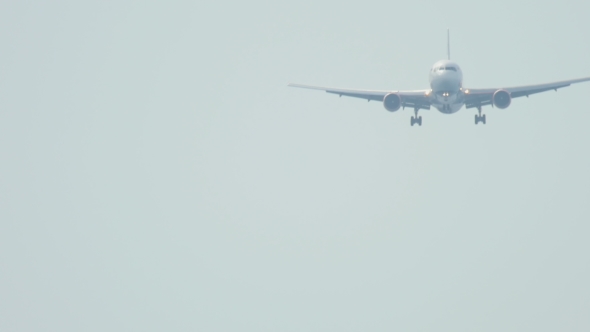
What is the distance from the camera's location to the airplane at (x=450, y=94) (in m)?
65.5

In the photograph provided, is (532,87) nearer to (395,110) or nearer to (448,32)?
(395,110)

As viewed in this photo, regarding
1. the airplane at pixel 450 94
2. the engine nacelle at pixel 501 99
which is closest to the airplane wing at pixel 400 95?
the airplane at pixel 450 94

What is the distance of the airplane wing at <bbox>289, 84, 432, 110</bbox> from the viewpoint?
67125mm

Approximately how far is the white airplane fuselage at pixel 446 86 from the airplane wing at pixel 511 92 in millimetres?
692

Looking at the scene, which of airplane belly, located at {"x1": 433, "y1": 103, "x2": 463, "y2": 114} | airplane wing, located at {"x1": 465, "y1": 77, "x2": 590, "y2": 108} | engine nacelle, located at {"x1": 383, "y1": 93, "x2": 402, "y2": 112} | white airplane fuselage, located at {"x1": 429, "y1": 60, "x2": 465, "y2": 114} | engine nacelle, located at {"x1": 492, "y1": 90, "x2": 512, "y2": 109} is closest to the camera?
white airplane fuselage, located at {"x1": 429, "y1": 60, "x2": 465, "y2": 114}

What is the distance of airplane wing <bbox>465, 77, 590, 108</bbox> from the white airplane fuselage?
0.69m

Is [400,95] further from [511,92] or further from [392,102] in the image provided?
[511,92]

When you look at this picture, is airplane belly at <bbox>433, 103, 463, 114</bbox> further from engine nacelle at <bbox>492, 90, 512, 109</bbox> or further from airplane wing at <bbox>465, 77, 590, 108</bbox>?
engine nacelle at <bbox>492, 90, 512, 109</bbox>

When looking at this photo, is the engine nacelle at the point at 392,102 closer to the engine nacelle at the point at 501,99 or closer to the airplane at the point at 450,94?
the airplane at the point at 450,94

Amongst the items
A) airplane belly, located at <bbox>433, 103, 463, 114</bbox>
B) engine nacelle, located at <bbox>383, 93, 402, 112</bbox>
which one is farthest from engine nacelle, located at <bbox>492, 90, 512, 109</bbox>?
engine nacelle, located at <bbox>383, 93, 402, 112</bbox>

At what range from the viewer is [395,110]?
67312 millimetres

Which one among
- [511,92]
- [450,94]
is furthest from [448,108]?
[511,92]

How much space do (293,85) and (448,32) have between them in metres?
16.8

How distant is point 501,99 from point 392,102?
17.7 feet
